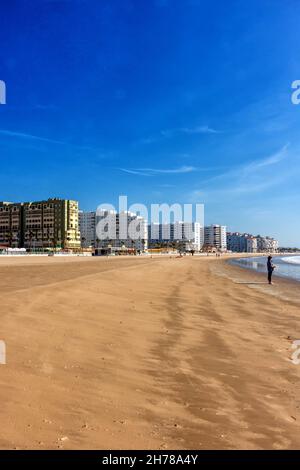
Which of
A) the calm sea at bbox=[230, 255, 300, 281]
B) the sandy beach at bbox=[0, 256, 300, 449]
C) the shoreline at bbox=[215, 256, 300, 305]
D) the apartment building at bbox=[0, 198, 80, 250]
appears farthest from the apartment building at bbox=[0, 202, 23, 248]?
the sandy beach at bbox=[0, 256, 300, 449]

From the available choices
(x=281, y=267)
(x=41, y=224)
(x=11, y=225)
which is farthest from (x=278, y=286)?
(x=11, y=225)

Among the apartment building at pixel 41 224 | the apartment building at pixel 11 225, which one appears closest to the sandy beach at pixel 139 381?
the apartment building at pixel 41 224

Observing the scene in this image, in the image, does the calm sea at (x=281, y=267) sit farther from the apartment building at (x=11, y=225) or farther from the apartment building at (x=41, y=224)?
the apartment building at (x=11, y=225)

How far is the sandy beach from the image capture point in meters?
3.90

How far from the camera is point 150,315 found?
10.6m

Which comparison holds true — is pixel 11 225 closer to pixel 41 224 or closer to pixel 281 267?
pixel 41 224

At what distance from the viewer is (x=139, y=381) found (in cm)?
548

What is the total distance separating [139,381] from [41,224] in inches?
7490

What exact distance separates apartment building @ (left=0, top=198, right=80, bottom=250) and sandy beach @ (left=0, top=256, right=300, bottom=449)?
172813mm

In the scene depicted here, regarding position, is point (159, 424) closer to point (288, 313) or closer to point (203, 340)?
point (203, 340)

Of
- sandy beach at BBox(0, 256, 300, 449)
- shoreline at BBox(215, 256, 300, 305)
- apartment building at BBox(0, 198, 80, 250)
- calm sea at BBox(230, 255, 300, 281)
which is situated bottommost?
calm sea at BBox(230, 255, 300, 281)

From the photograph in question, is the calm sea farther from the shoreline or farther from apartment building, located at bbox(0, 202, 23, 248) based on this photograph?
apartment building, located at bbox(0, 202, 23, 248)
